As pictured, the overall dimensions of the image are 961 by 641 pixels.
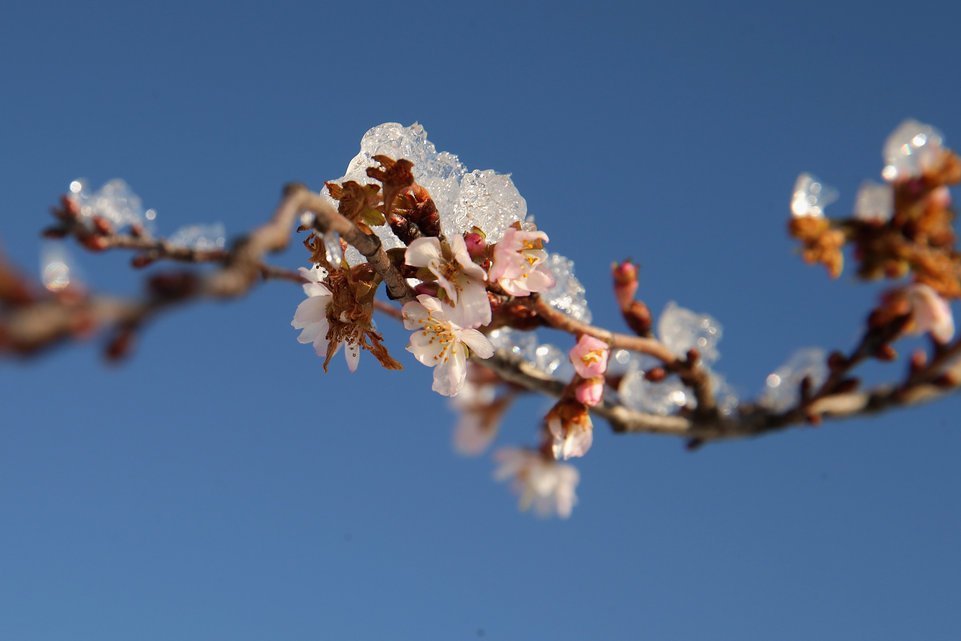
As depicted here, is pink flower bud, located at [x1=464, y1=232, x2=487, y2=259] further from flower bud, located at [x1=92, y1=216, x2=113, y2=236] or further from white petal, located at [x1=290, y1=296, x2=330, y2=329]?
flower bud, located at [x1=92, y1=216, x2=113, y2=236]

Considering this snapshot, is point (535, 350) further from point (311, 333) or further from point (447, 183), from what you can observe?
point (311, 333)

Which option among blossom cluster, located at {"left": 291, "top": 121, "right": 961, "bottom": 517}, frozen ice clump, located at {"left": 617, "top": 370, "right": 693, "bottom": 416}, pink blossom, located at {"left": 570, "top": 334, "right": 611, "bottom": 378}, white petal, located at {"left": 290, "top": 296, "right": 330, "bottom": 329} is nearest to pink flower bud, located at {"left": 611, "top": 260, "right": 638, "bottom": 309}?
blossom cluster, located at {"left": 291, "top": 121, "right": 961, "bottom": 517}

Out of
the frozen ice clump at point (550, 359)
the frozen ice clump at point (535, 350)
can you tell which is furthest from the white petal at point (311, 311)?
the frozen ice clump at point (550, 359)

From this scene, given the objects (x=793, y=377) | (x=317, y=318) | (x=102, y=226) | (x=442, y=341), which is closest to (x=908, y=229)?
(x=793, y=377)

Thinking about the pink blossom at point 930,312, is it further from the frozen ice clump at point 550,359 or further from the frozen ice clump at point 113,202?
the frozen ice clump at point 113,202

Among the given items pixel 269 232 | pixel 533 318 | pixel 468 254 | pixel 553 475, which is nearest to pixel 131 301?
pixel 269 232
